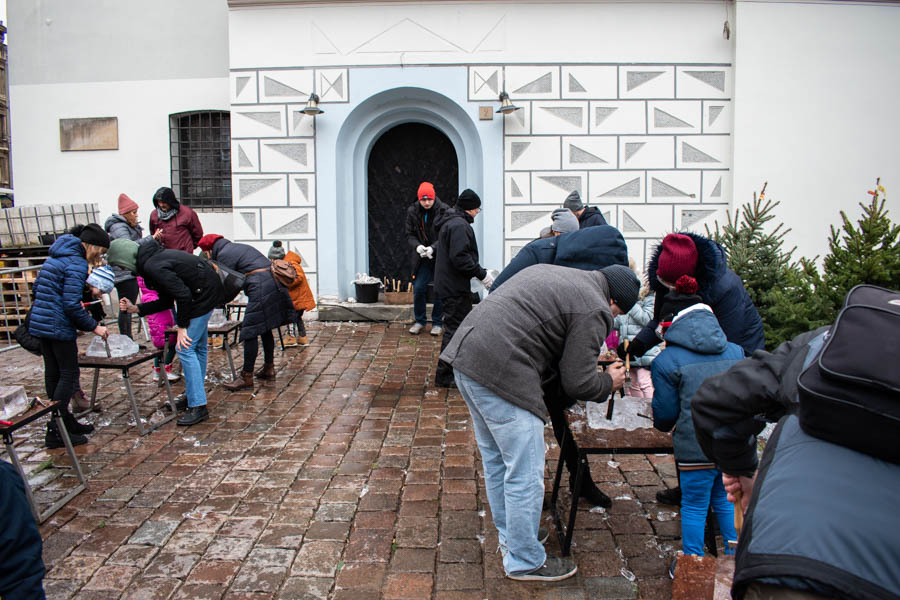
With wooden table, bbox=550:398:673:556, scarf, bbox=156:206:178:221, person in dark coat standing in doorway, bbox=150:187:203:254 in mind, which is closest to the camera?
wooden table, bbox=550:398:673:556

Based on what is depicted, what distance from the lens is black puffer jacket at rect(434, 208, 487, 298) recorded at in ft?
21.6

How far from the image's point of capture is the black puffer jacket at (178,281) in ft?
18.5

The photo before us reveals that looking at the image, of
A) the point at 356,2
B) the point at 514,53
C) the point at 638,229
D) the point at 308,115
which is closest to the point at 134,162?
the point at 308,115

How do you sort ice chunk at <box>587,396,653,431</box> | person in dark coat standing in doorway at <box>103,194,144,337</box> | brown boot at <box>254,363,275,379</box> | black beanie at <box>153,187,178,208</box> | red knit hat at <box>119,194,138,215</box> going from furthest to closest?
red knit hat at <box>119,194,138,215</box> → person in dark coat standing in doorway at <box>103,194,144,337</box> → black beanie at <box>153,187,178,208</box> → brown boot at <box>254,363,275,379</box> → ice chunk at <box>587,396,653,431</box>

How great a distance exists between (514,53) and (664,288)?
7027 mm

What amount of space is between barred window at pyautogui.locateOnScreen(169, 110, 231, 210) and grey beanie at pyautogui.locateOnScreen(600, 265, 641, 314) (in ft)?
30.7

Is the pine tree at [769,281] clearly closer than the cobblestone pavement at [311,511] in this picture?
No

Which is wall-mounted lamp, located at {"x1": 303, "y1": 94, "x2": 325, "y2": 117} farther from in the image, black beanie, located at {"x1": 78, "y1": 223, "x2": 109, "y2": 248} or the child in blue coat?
the child in blue coat

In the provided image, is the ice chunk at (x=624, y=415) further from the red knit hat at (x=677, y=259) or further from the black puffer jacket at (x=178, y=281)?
the black puffer jacket at (x=178, y=281)

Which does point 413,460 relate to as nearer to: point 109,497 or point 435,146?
point 109,497

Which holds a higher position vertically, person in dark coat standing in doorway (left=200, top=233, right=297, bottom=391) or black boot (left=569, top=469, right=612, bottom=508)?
person in dark coat standing in doorway (left=200, top=233, right=297, bottom=391)

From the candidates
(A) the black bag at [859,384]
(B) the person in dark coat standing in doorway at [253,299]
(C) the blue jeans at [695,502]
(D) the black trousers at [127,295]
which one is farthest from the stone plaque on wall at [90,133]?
(A) the black bag at [859,384]

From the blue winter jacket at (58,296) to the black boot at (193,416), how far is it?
108cm

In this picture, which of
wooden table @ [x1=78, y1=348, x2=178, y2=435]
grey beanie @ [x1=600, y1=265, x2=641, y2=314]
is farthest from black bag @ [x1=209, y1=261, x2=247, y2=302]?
grey beanie @ [x1=600, y1=265, x2=641, y2=314]
